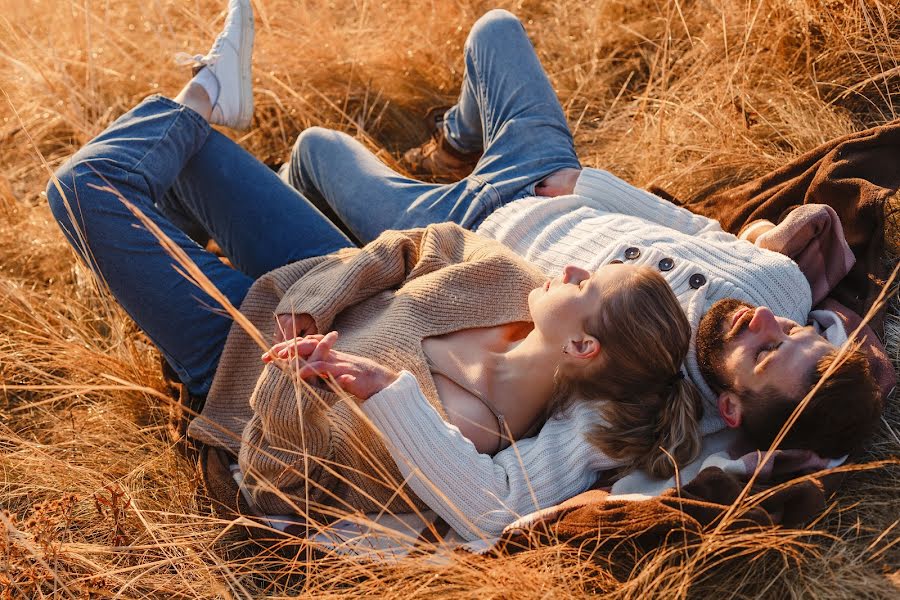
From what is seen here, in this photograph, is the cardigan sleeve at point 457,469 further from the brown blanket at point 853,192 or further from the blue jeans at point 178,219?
the brown blanket at point 853,192

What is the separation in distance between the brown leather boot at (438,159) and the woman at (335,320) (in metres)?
1.02

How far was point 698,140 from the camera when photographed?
378 cm

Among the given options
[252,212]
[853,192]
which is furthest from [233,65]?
[853,192]

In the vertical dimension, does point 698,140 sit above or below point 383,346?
above

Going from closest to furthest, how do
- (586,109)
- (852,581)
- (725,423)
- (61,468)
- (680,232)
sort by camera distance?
(852,581)
(725,423)
(61,468)
(680,232)
(586,109)

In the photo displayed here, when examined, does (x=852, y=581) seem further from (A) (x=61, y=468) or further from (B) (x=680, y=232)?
(A) (x=61, y=468)

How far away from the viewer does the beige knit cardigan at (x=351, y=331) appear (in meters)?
2.45

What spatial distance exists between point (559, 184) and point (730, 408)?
127 cm

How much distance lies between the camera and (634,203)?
3.18 metres

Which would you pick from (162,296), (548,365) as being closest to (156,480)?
(162,296)

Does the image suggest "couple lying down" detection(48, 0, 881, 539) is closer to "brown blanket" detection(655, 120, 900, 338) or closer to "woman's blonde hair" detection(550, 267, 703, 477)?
"woman's blonde hair" detection(550, 267, 703, 477)

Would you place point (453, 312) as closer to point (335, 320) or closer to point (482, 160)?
point (335, 320)

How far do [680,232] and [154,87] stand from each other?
10.3 feet

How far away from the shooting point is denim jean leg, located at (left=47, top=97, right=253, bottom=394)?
280cm
